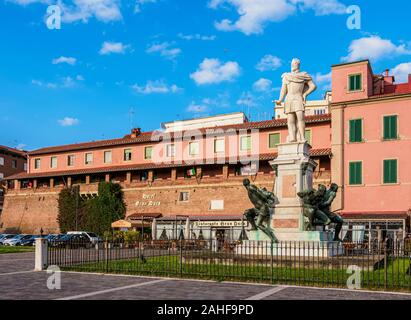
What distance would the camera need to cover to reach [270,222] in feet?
63.1

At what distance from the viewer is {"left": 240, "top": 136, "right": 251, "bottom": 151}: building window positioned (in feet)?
156

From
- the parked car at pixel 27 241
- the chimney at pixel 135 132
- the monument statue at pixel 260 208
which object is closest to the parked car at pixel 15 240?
the parked car at pixel 27 241

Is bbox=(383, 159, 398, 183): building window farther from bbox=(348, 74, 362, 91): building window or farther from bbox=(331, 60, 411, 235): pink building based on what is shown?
bbox=(348, 74, 362, 91): building window

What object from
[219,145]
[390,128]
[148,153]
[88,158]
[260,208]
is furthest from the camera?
[88,158]

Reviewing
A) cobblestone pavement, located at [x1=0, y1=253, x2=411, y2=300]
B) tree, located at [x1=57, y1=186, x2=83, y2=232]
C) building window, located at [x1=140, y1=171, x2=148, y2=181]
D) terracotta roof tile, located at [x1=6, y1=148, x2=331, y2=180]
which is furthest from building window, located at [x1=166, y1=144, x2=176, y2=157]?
cobblestone pavement, located at [x1=0, y1=253, x2=411, y2=300]

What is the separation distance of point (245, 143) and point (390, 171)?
14.3m

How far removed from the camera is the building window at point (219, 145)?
161 feet

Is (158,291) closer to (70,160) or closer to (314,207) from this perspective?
(314,207)

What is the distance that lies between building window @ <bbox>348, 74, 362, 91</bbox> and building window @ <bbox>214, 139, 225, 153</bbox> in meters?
13.7

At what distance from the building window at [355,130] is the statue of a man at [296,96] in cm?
2097

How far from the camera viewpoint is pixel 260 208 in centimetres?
1897

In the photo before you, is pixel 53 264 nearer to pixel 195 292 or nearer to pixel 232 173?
pixel 195 292

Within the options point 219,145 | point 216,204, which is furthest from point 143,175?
point 216,204
